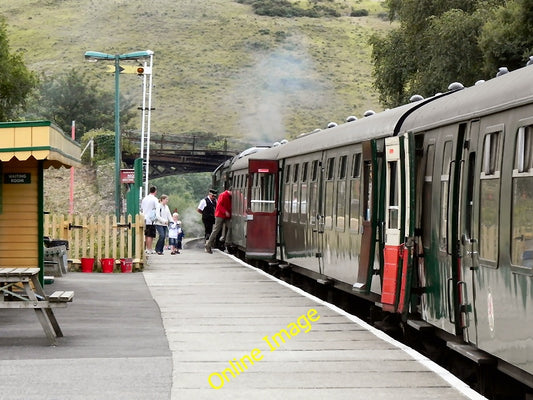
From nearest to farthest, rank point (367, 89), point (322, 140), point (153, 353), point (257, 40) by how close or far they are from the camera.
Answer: point (153, 353) < point (322, 140) < point (367, 89) < point (257, 40)

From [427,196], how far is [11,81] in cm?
5103

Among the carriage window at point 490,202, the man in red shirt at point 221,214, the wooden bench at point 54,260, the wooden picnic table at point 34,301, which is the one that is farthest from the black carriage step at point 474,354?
the man in red shirt at point 221,214

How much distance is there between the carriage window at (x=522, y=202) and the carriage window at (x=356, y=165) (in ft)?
23.5

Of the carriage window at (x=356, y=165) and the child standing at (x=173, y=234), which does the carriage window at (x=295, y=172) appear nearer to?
the carriage window at (x=356, y=165)

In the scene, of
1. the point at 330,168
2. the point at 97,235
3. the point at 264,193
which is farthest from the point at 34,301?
the point at 264,193

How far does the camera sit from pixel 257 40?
162 metres

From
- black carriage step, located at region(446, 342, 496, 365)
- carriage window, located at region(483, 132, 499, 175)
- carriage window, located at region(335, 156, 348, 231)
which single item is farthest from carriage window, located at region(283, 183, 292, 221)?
carriage window, located at region(483, 132, 499, 175)

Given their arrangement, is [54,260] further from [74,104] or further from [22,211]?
[74,104]

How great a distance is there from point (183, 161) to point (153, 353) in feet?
238

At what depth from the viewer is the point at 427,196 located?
13148mm

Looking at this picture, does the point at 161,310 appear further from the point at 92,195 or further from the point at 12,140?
the point at 92,195

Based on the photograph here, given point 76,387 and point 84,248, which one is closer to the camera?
point 76,387

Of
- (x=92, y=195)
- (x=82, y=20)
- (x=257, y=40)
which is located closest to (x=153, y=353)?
(x=92, y=195)

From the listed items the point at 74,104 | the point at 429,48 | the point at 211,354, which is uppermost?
the point at 74,104
